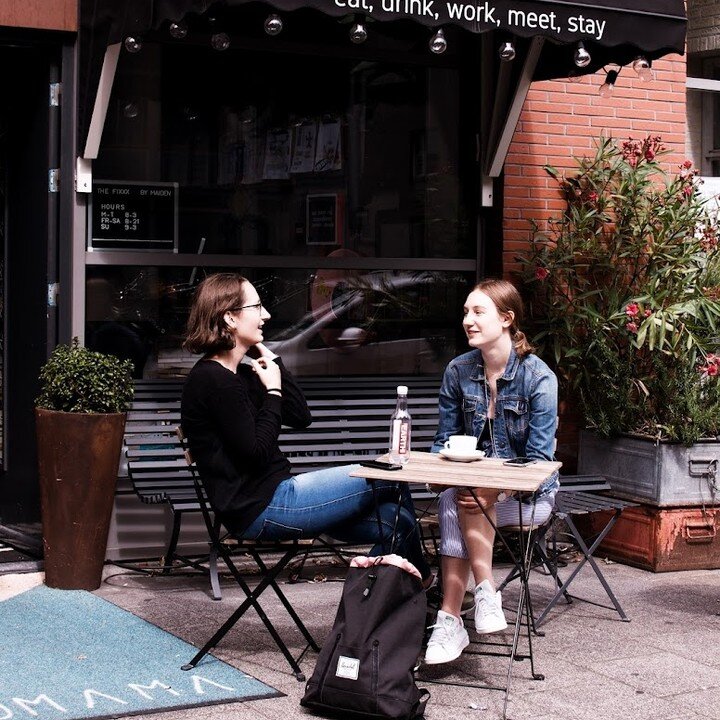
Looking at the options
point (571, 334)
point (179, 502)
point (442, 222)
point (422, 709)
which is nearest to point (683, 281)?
point (571, 334)

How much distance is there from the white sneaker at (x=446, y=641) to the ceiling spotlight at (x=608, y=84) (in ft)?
12.2

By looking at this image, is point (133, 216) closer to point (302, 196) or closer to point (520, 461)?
point (302, 196)

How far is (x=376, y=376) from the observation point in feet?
26.7

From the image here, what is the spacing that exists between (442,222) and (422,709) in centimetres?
414

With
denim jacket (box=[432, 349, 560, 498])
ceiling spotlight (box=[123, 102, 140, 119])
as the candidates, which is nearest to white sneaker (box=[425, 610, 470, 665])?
denim jacket (box=[432, 349, 560, 498])

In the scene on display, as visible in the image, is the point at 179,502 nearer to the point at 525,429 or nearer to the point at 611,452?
the point at 525,429

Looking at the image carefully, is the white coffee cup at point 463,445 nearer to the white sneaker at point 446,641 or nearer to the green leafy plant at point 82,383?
the white sneaker at point 446,641

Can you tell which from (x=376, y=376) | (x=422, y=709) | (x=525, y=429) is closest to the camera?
(x=422, y=709)

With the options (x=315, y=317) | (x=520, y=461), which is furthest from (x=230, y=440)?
(x=315, y=317)

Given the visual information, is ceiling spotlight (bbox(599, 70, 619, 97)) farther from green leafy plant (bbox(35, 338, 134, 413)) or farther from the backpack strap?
the backpack strap

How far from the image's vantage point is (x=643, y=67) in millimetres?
7379

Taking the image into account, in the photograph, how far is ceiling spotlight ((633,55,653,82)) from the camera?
732cm

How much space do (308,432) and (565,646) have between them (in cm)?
225

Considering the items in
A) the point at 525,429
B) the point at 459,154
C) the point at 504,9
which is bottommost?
the point at 525,429
